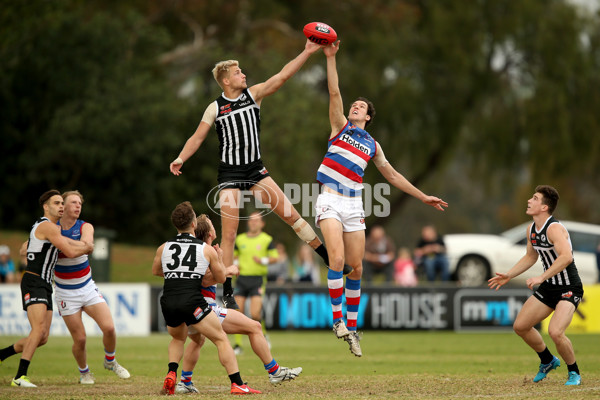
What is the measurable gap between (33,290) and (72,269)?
0.56m

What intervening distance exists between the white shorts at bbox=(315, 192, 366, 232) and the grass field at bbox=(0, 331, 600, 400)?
2.01 meters

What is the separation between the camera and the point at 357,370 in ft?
41.4

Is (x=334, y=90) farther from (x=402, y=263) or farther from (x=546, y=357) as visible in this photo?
(x=402, y=263)

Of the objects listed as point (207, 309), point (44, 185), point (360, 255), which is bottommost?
point (207, 309)

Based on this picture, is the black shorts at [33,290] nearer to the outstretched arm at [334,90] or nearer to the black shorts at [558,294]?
the outstretched arm at [334,90]

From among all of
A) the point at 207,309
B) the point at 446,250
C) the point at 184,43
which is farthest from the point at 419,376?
the point at 184,43

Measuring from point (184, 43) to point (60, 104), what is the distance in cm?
729

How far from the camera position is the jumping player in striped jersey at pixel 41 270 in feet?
34.7

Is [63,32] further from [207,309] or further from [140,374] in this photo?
[207,309]

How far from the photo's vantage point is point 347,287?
35.8 feet

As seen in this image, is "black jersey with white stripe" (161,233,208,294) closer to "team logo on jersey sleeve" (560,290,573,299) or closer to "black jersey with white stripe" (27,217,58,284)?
"black jersey with white stripe" (27,217,58,284)

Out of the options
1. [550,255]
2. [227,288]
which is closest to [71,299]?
[227,288]

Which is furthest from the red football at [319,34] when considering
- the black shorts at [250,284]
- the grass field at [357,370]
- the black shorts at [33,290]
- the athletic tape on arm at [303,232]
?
the black shorts at [250,284]

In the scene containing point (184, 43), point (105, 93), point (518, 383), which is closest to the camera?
point (518, 383)
